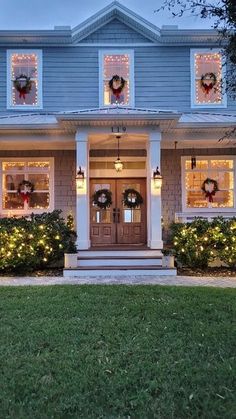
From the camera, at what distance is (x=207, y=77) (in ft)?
45.3

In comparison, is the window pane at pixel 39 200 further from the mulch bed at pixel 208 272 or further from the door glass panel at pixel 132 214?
the mulch bed at pixel 208 272

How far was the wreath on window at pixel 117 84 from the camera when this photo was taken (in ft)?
44.4

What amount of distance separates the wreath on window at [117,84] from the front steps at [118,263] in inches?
208

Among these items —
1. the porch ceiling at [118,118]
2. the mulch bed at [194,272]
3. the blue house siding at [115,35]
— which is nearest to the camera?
the mulch bed at [194,272]

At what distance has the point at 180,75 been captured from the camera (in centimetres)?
1381

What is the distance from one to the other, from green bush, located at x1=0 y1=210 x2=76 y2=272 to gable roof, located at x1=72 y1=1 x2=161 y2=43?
6224 mm

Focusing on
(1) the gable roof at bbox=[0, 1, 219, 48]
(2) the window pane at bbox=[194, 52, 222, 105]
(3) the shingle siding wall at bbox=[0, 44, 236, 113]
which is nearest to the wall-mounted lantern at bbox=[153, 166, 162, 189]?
(3) the shingle siding wall at bbox=[0, 44, 236, 113]

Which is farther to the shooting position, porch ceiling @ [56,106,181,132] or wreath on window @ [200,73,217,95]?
wreath on window @ [200,73,217,95]

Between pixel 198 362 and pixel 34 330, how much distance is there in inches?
83.5

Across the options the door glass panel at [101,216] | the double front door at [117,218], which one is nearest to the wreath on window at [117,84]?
the double front door at [117,218]

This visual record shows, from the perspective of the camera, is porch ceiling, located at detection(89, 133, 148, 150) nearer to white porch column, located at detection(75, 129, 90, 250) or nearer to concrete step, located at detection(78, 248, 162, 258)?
white porch column, located at detection(75, 129, 90, 250)

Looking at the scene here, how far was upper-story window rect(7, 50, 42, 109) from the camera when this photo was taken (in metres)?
13.7

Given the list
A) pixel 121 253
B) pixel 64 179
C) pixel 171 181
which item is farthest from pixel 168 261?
pixel 64 179

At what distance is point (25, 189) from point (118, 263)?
4.26 m
